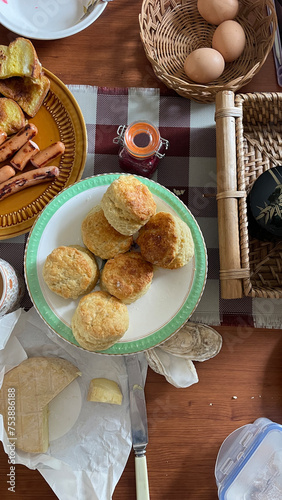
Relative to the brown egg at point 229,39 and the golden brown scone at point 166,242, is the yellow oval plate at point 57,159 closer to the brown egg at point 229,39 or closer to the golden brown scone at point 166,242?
the golden brown scone at point 166,242

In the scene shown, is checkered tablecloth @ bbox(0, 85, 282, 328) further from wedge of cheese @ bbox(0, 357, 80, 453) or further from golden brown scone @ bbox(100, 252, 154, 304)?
wedge of cheese @ bbox(0, 357, 80, 453)

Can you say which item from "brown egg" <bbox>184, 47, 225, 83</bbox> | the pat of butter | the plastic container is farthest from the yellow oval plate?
the plastic container

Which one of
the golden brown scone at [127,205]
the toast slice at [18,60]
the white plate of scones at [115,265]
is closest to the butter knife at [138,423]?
the white plate of scones at [115,265]

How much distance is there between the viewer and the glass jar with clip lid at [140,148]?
94 centimetres

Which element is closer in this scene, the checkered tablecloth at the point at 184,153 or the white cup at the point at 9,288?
the white cup at the point at 9,288

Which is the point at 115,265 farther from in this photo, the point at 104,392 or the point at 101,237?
the point at 104,392

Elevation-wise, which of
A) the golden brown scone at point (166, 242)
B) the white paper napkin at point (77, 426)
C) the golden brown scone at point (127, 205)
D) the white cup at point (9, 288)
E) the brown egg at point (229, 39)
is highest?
the brown egg at point (229, 39)

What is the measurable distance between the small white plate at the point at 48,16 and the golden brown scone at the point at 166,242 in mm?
517

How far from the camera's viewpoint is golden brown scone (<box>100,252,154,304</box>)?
0.85 metres

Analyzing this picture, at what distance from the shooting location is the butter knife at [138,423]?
0.97m

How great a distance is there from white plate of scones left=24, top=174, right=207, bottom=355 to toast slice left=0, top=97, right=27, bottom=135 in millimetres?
219

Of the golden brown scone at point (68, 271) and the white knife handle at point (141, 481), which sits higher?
the golden brown scone at point (68, 271)

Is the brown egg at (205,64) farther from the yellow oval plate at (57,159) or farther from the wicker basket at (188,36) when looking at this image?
the yellow oval plate at (57,159)

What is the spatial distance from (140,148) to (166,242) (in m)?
0.24
